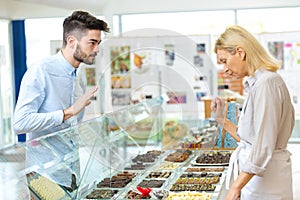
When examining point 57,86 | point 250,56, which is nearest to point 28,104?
point 57,86

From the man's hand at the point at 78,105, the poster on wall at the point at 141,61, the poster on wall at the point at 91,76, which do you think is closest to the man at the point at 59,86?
the man's hand at the point at 78,105

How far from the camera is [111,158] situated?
14.4 feet

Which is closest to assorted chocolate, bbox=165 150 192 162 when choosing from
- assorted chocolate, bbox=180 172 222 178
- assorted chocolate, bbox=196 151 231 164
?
assorted chocolate, bbox=196 151 231 164

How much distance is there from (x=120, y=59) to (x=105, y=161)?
7.45m

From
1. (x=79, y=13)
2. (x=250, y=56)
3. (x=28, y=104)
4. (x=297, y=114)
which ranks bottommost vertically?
(x=297, y=114)

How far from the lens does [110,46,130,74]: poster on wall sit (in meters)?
11.4

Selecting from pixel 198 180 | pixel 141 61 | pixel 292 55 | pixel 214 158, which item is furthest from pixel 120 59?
pixel 198 180

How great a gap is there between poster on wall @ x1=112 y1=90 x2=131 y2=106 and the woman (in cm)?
830

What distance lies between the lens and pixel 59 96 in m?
3.55

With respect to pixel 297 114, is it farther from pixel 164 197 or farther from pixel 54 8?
pixel 164 197

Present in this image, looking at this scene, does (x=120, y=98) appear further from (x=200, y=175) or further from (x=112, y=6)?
(x=200, y=175)

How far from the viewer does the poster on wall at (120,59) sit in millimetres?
11398

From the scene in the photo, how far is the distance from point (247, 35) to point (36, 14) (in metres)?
9.24

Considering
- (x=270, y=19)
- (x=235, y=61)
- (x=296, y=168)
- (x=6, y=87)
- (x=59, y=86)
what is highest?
(x=270, y=19)
